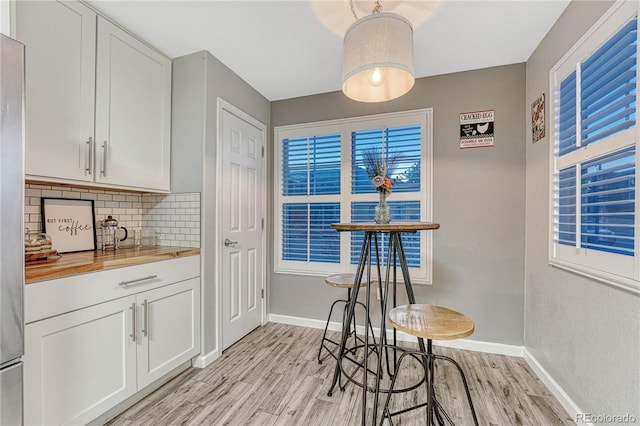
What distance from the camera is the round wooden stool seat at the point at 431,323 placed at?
3.98 ft

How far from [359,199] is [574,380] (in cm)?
195

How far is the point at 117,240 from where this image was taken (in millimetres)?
2145

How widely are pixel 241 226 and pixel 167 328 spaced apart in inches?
40.8

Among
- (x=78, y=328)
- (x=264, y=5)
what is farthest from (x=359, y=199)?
(x=78, y=328)

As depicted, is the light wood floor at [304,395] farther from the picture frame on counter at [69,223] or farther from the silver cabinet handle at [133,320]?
the picture frame on counter at [69,223]

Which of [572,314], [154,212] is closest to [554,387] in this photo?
[572,314]

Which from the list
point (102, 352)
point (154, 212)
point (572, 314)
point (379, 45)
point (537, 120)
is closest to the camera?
point (379, 45)

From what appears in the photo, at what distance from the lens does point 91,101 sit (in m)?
1.72

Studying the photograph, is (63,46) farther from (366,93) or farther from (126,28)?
(366,93)

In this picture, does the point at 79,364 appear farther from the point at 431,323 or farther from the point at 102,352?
the point at 431,323

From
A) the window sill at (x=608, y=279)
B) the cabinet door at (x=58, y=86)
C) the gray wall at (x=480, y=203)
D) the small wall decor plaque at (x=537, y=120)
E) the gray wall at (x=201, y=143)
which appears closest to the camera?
the window sill at (x=608, y=279)

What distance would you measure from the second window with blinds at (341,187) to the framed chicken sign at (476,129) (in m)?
0.29

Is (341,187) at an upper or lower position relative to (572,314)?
upper

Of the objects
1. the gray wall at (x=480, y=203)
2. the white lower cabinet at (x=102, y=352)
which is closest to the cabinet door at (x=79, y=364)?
the white lower cabinet at (x=102, y=352)
